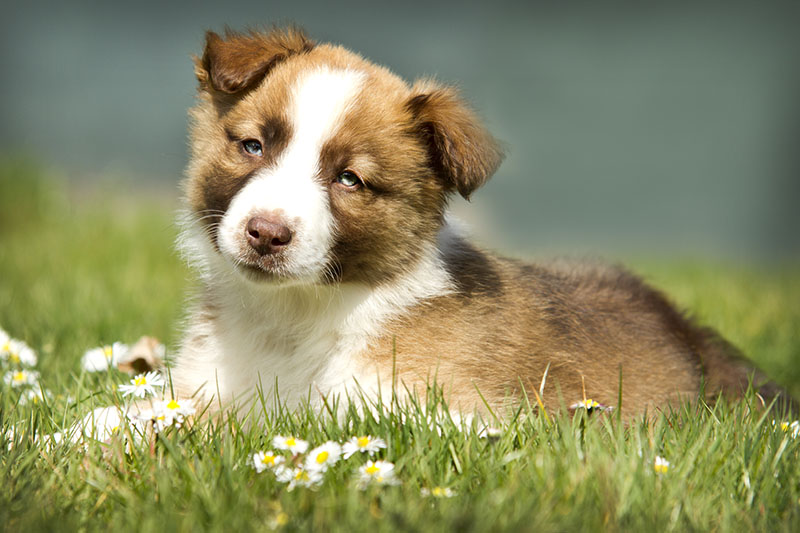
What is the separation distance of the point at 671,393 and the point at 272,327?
5.84 ft

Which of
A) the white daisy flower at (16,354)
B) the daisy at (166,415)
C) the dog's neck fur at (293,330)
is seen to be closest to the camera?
the daisy at (166,415)

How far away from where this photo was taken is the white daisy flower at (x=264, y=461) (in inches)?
95.5

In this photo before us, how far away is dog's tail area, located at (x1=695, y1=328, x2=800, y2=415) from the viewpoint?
3.85 m

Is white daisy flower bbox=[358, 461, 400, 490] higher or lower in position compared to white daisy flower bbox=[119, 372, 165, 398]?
higher

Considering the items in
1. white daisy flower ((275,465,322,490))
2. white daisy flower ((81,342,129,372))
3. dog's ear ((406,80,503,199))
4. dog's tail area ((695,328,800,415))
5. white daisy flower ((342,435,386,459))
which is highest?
dog's ear ((406,80,503,199))

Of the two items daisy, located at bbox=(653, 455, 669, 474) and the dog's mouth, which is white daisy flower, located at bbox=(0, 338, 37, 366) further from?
daisy, located at bbox=(653, 455, 669, 474)

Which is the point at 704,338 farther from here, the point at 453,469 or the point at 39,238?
the point at 39,238

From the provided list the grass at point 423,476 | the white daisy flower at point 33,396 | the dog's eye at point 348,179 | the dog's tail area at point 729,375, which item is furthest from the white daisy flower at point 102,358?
the dog's tail area at point 729,375

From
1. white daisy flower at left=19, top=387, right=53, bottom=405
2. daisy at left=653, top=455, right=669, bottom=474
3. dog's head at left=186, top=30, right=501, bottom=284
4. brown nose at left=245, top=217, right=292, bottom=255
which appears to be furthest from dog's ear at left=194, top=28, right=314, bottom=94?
daisy at left=653, top=455, right=669, bottom=474

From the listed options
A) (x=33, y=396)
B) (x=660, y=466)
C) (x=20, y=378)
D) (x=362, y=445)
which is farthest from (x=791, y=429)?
(x=20, y=378)

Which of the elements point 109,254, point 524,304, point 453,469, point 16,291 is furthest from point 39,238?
point 453,469

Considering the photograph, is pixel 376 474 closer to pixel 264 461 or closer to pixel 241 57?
pixel 264 461

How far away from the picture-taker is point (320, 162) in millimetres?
3035

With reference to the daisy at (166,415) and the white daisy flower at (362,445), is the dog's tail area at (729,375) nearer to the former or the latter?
the white daisy flower at (362,445)
